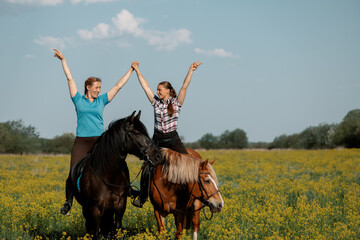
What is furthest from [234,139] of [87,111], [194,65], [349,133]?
[87,111]

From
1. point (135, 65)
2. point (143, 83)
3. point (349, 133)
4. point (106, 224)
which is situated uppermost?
point (349, 133)

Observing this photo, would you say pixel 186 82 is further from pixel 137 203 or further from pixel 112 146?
pixel 137 203

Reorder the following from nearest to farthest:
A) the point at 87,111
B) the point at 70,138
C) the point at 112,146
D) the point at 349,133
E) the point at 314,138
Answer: the point at 112,146 → the point at 87,111 → the point at 349,133 → the point at 70,138 → the point at 314,138

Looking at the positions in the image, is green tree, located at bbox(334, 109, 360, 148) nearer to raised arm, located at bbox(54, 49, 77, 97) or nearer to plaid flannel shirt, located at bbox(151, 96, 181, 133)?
plaid flannel shirt, located at bbox(151, 96, 181, 133)

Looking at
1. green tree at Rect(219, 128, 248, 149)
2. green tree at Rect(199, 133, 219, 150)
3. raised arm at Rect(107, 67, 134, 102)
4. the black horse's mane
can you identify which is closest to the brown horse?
the black horse's mane

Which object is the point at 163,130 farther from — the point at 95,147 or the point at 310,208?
the point at 310,208

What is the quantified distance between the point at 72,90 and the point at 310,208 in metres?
6.05

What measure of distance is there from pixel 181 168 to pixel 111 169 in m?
1.03

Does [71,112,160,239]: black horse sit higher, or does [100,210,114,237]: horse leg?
[71,112,160,239]: black horse

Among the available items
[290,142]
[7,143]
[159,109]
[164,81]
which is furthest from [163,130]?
[290,142]

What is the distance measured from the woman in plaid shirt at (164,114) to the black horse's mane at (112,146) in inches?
33.2

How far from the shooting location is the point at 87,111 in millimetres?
5066

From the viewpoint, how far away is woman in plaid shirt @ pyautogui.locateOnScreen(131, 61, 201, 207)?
5.51 m

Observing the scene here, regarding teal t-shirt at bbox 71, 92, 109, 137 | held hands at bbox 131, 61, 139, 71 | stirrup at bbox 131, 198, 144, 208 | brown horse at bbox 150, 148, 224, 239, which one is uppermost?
held hands at bbox 131, 61, 139, 71
